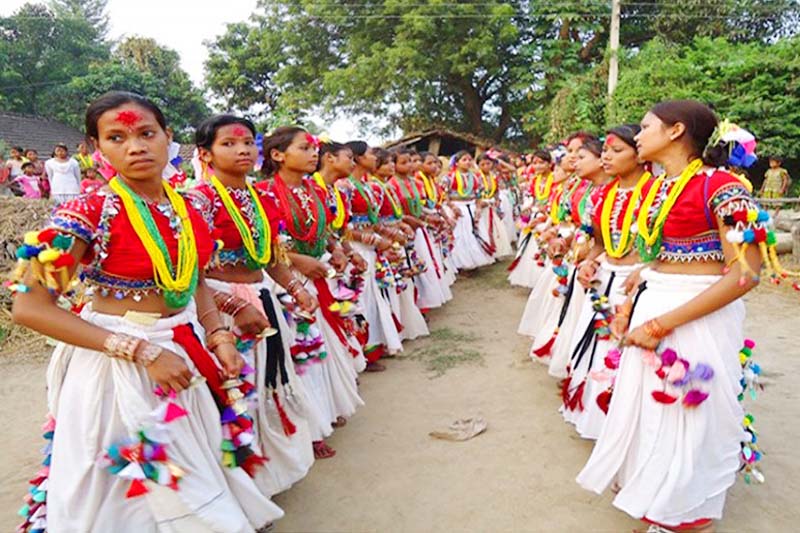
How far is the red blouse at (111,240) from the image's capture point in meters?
2.03

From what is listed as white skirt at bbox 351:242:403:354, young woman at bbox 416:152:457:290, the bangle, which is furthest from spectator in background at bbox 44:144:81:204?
the bangle

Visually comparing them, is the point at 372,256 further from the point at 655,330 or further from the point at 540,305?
the point at 655,330

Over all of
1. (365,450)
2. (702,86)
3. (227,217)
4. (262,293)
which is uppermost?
(702,86)

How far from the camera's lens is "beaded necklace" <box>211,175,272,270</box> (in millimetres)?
3068

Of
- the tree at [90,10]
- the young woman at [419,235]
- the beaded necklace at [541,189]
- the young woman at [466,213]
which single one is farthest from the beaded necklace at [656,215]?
the tree at [90,10]

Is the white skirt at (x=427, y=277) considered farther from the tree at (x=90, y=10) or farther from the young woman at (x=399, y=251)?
the tree at (x=90, y=10)

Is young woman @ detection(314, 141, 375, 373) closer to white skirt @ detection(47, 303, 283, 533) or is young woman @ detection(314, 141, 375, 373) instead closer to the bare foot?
the bare foot

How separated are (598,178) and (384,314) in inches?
93.0

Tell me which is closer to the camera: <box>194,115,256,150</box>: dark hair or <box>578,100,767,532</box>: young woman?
<box>578,100,767,532</box>: young woman

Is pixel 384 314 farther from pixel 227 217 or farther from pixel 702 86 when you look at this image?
pixel 702 86

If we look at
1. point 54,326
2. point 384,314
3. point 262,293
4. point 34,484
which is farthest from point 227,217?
point 384,314

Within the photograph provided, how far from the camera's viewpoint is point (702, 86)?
14.8 meters

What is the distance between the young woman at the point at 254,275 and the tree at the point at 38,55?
111 ft

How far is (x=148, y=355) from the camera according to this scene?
2.01m
